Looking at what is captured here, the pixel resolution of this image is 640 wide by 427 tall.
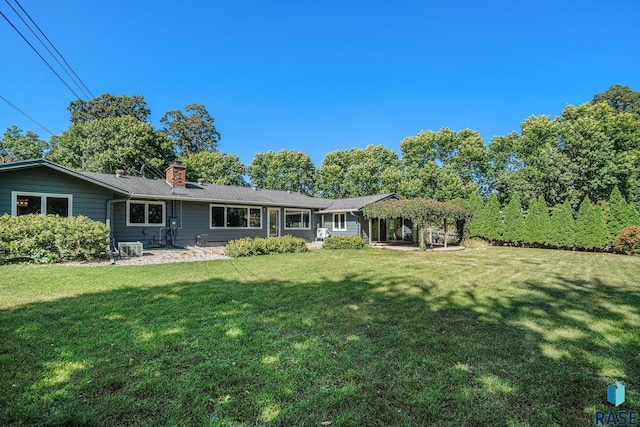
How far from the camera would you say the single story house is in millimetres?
10297

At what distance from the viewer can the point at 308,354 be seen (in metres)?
3.01

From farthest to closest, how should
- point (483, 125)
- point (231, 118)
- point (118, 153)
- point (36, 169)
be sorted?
point (231, 118) → point (483, 125) → point (118, 153) → point (36, 169)

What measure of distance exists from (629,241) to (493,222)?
6313mm

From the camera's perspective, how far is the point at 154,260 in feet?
31.0

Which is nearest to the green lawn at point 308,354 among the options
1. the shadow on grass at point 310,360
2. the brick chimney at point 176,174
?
the shadow on grass at point 310,360

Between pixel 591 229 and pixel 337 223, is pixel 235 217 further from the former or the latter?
pixel 591 229

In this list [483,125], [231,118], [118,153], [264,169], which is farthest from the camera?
[264,169]

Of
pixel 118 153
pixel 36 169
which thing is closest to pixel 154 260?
pixel 36 169

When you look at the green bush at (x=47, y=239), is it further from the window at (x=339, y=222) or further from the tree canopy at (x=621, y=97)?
the tree canopy at (x=621, y=97)

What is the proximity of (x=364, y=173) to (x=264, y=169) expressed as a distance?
1170 cm

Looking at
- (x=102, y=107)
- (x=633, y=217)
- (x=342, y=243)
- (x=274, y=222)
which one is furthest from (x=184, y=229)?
(x=102, y=107)

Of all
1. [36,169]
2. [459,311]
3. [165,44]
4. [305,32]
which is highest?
[305,32]

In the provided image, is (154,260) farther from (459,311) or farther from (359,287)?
(459,311)

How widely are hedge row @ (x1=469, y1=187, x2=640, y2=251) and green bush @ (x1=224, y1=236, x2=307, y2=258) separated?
1320cm
